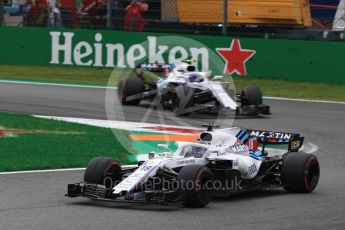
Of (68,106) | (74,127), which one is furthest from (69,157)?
(68,106)

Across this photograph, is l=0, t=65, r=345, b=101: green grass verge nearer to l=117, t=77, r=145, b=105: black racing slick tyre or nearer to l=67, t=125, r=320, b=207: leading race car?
l=117, t=77, r=145, b=105: black racing slick tyre

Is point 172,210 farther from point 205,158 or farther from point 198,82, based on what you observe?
point 198,82

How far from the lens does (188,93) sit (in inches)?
770

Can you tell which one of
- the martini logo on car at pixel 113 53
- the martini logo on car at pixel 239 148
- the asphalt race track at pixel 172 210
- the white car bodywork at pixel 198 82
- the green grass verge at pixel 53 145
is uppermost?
the martini logo on car at pixel 113 53

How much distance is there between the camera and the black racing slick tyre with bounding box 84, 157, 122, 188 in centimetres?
1048

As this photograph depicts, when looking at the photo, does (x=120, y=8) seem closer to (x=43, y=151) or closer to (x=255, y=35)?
(x=255, y=35)

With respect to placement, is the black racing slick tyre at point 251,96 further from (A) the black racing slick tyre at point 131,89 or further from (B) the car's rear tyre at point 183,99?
(A) the black racing slick tyre at point 131,89

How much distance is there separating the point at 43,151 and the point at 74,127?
2.86 metres

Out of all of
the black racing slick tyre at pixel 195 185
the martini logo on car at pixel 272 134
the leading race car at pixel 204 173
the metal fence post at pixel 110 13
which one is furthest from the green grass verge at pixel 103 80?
the black racing slick tyre at pixel 195 185

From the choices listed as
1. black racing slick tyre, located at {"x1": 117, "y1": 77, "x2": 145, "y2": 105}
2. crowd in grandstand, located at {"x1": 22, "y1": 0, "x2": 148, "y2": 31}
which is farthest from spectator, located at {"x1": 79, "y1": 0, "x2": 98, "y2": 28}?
black racing slick tyre, located at {"x1": 117, "y1": 77, "x2": 145, "y2": 105}

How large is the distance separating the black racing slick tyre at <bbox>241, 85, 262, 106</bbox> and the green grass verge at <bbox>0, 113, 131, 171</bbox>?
3742 millimetres

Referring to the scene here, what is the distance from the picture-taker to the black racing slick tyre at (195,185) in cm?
992

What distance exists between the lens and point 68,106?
2048 centimetres

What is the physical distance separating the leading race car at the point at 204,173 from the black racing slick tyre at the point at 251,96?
7488 mm
